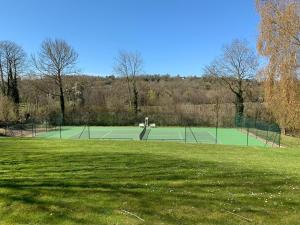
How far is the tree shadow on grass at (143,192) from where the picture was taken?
5998mm

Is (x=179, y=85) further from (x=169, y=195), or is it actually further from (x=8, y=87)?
(x=169, y=195)

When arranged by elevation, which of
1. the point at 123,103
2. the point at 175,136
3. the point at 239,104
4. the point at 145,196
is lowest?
the point at 175,136

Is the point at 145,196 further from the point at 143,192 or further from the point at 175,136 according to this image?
the point at 175,136

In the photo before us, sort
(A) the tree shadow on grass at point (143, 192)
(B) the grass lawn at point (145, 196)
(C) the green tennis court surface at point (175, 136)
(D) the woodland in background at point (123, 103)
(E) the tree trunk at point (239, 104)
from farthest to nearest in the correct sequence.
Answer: (E) the tree trunk at point (239, 104) → (D) the woodland in background at point (123, 103) → (C) the green tennis court surface at point (175, 136) → (A) the tree shadow on grass at point (143, 192) → (B) the grass lawn at point (145, 196)

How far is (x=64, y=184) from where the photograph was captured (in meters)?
7.85

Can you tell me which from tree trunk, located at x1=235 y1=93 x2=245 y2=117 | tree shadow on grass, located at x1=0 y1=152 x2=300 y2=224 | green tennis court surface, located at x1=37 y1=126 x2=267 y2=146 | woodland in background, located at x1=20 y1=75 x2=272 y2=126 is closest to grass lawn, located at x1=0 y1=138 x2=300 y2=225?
tree shadow on grass, located at x1=0 y1=152 x2=300 y2=224

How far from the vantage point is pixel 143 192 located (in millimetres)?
7191

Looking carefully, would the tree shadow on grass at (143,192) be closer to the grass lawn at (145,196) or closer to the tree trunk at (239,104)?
the grass lawn at (145,196)

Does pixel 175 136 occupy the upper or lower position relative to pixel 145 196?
lower

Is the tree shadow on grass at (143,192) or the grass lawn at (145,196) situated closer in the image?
the grass lawn at (145,196)

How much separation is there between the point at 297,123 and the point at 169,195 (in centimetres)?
1571

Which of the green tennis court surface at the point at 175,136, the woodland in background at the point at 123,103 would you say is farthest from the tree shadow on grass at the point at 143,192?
the woodland in background at the point at 123,103

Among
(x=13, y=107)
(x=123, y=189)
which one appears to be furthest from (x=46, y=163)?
(x=13, y=107)

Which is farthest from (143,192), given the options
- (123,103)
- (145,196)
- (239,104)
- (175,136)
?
(123,103)
